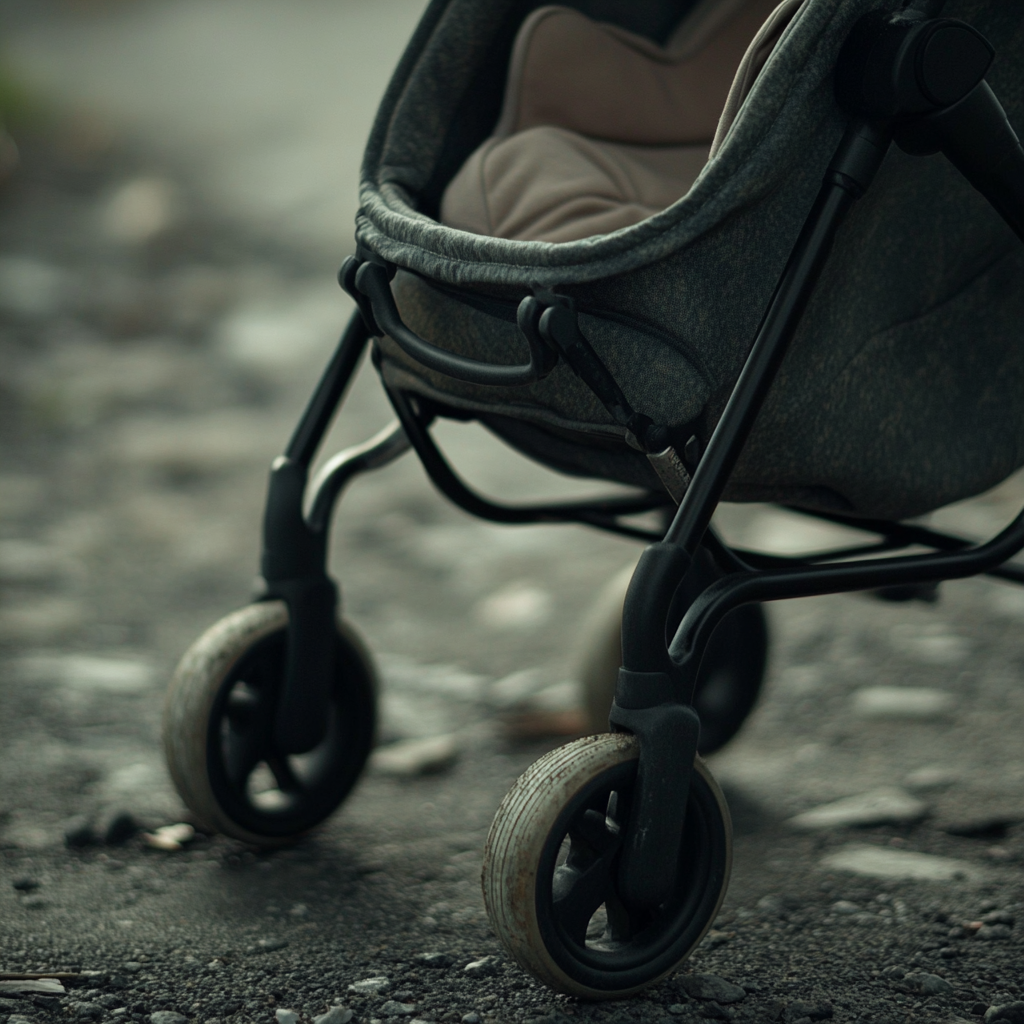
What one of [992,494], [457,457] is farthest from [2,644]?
[992,494]

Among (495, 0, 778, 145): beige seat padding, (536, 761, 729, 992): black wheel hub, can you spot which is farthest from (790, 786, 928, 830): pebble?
(495, 0, 778, 145): beige seat padding

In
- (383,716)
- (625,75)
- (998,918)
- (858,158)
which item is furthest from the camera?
(383,716)

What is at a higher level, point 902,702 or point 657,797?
point 657,797

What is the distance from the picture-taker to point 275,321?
3.93 metres

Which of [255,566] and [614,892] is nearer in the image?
[614,892]

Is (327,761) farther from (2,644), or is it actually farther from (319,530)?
(2,644)

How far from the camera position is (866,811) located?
1656 mm

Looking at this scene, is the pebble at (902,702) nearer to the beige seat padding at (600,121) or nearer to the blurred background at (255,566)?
the blurred background at (255,566)

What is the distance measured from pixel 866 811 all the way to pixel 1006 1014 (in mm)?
488

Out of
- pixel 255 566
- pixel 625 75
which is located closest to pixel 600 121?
pixel 625 75

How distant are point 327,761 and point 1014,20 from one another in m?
1.11

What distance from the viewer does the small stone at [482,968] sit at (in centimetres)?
126

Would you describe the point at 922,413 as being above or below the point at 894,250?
below

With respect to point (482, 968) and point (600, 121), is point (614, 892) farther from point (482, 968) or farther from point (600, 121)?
point (600, 121)
